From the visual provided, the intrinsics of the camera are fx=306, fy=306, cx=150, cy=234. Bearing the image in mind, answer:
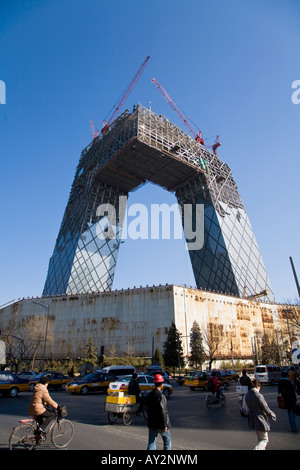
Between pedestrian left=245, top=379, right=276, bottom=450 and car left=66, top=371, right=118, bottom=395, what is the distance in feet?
65.8

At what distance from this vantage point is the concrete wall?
59344 millimetres

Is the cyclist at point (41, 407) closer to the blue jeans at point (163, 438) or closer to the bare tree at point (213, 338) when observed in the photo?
the blue jeans at point (163, 438)

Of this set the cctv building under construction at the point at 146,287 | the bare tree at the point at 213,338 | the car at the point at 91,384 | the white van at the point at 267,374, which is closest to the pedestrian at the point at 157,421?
the car at the point at 91,384

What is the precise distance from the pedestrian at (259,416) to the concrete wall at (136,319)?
51.0m

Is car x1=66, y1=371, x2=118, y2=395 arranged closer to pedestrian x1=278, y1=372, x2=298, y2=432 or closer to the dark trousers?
pedestrian x1=278, y1=372, x2=298, y2=432

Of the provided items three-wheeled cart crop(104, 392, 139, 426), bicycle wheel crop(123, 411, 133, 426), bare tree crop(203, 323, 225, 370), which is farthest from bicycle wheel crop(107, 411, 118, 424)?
bare tree crop(203, 323, 225, 370)

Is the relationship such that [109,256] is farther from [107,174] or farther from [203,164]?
[203,164]

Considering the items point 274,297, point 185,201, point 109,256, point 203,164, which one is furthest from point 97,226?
point 274,297

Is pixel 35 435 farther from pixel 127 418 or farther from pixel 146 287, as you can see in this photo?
pixel 146 287

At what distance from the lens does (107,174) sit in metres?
95.0

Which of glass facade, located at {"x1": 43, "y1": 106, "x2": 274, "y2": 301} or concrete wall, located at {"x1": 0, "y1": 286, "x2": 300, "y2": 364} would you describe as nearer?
concrete wall, located at {"x1": 0, "y1": 286, "x2": 300, "y2": 364}

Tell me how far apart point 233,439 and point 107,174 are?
3586 inches

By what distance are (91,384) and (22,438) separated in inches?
723
